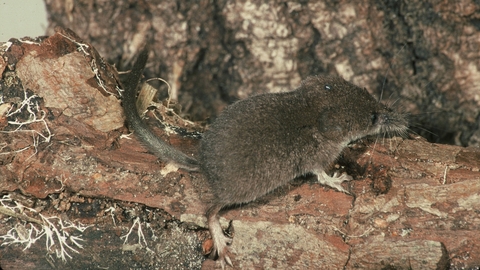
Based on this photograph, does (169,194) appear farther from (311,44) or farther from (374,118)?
(311,44)

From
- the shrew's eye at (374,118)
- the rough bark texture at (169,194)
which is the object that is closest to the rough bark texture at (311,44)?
the rough bark texture at (169,194)

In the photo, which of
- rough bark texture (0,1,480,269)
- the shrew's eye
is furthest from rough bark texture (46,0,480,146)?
the shrew's eye

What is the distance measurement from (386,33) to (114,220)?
2765 mm

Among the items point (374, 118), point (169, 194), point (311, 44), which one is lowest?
point (169, 194)

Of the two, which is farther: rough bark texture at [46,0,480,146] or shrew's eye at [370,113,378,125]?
rough bark texture at [46,0,480,146]

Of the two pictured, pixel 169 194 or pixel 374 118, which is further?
pixel 374 118

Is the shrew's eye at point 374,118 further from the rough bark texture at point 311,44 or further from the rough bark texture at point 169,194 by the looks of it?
the rough bark texture at point 311,44

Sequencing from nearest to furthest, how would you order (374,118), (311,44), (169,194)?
1. (169,194)
2. (374,118)
3. (311,44)

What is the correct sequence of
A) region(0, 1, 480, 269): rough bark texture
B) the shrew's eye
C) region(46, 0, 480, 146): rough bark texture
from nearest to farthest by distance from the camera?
region(0, 1, 480, 269): rough bark texture
the shrew's eye
region(46, 0, 480, 146): rough bark texture

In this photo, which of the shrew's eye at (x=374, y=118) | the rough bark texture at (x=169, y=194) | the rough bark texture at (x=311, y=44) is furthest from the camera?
the rough bark texture at (x=311, y=44)

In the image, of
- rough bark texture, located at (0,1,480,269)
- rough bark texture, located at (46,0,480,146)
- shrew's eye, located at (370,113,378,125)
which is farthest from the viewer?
rough bark texture, located at (46,0,480,146)

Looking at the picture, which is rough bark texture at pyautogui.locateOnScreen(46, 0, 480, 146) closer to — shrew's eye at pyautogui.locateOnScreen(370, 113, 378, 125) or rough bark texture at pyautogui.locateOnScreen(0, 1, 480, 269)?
rough bark texture at pyautogui.locateOnScreen(0, 1, 480, 269)

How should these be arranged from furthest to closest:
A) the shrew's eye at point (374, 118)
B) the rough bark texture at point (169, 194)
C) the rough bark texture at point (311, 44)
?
the rough bark texture at point (311, 44) < the shrew's eye at point (374, 118) < the rough bark texture at point (169, 194)

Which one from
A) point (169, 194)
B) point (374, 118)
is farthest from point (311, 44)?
point (169, 194)
